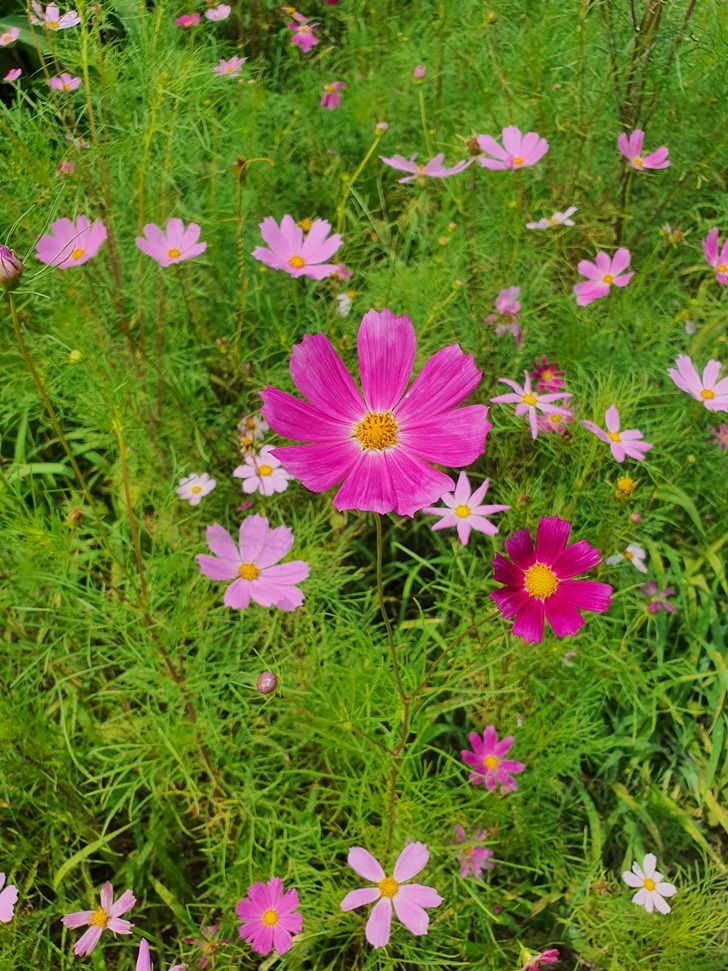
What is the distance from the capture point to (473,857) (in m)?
1.05

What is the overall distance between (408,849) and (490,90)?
1.70 m

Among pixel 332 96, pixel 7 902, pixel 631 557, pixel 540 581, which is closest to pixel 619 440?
pixel 631 557

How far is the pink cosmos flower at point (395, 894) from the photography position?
842 millimetres

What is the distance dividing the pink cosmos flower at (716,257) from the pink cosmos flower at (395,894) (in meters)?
1.20

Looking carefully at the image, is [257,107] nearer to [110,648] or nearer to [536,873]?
[110,648]

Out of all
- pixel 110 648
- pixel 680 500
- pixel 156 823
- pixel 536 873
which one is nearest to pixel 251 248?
pixel 110 648

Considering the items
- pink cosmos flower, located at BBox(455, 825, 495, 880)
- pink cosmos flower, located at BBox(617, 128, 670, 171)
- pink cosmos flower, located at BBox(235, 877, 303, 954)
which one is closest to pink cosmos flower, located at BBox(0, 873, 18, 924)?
pink cosmos flower, located at BBox(235, 877, 303, 954)

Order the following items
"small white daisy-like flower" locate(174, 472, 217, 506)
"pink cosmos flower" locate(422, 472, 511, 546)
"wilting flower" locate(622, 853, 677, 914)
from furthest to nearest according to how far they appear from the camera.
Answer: "small white daisy-like flower" locate(174, 472, 217, 506) < "pink cosmos flower" locate(422, 472, 511, 546) < "wilting flower" locate(622, 853, 677, 914)

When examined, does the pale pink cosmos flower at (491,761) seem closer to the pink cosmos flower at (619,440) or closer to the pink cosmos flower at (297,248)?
the pink cosmos flower at (619,440)

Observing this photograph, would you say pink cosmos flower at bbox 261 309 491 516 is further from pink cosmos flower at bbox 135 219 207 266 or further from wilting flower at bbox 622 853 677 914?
wilting flower at bbox 622 853 677 914

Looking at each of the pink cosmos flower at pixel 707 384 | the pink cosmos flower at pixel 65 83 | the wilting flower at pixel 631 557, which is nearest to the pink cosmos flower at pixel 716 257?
the pink cosmos flower at pixel 707 384

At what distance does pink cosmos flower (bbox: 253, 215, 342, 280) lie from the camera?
1.29m

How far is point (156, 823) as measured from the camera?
1129 mm

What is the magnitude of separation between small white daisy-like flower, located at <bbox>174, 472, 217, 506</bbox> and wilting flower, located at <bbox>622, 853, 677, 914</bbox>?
2.94ft
